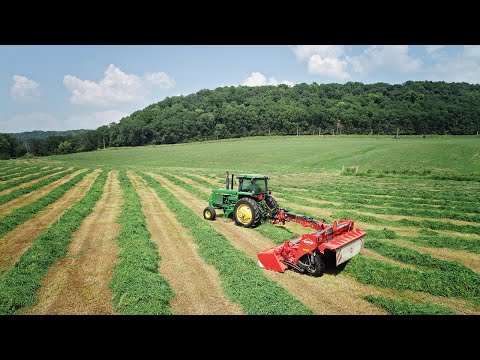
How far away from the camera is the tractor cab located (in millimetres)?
13586

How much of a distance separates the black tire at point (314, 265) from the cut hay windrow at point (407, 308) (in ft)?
4.92

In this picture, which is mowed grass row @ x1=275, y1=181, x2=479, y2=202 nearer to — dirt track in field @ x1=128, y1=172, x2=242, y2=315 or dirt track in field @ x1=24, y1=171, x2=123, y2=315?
dirt track in field @ x1=128, y1=172, x2=242, y2=315

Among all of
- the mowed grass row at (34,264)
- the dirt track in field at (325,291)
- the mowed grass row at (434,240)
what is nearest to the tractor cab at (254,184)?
the dirt track in field at (325,291)

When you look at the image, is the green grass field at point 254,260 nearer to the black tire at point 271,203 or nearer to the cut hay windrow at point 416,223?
the cut hay windrow at point 416,223

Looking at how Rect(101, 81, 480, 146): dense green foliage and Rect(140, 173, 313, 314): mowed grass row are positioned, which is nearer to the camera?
Rect(140, 173, 313, 314): mowed grass row

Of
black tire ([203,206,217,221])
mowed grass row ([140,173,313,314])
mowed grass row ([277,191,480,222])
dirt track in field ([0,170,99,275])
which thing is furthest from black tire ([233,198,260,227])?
dirt track in field ([0,170,99,275])

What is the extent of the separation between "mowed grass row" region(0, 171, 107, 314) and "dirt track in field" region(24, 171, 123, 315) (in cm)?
21

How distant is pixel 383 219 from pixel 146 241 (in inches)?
413

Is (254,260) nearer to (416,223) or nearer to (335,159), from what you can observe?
(416,223)
